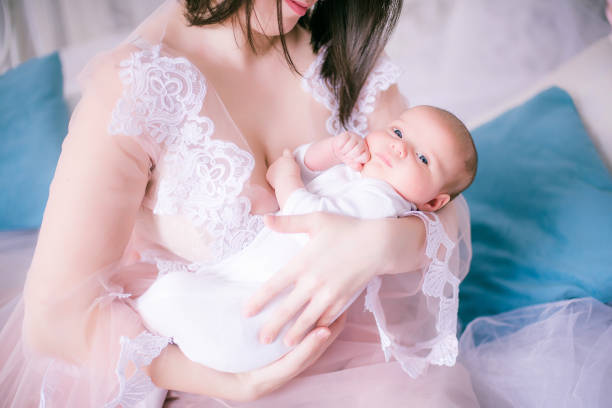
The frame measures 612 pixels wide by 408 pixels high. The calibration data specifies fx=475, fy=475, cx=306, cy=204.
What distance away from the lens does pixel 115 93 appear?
835 millimetres

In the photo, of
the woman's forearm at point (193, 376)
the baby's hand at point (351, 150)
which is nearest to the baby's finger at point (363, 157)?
the baby's hand at point (351, 150)

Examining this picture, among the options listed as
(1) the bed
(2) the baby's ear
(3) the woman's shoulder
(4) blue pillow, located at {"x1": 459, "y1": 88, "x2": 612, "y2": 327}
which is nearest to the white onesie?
(2) the baby's ear

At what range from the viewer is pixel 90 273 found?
2.71ft

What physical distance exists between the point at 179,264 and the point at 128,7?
4.60 ft

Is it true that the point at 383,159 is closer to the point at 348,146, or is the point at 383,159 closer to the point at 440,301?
the point at 348,146

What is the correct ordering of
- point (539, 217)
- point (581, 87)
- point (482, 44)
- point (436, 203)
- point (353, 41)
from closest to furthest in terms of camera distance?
point (436, 203) < point (353, 41) < point (539, 217) < point (581, 87) < point (482, 44)

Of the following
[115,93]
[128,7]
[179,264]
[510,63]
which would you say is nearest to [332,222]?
[179,264]

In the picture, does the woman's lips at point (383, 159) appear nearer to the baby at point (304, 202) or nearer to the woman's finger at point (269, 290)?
the baby at point (304, 202)

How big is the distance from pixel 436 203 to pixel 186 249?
21.3 inches

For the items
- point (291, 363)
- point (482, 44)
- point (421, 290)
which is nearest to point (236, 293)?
point (291, 363)

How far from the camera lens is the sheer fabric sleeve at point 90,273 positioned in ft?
2.62

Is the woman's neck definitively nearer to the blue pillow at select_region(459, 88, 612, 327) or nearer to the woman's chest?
the woman's chest

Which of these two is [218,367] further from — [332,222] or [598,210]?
[598,210]

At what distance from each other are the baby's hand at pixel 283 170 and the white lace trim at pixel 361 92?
26 centimetres
